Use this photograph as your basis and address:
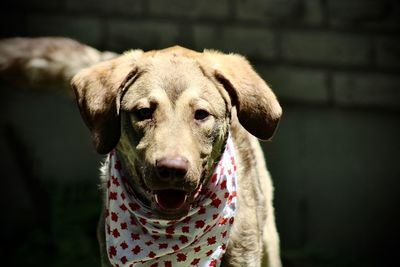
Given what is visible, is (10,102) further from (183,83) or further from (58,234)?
(183,83)

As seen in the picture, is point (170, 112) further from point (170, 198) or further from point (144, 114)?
point (170, 198)

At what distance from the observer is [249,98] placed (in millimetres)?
5016

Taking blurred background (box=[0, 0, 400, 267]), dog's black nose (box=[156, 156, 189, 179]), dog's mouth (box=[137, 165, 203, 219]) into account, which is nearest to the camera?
dog's black nose (box=[156, 156, 189, 179])

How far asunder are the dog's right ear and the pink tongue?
486 millimetres

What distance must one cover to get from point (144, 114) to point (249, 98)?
0.63m

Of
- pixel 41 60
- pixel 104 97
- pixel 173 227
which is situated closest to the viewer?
pixel 104 97

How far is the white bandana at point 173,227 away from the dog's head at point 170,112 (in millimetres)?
104

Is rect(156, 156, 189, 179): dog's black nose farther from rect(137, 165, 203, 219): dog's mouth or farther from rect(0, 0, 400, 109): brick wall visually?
rect(0, 0, 400, 109): brick wall

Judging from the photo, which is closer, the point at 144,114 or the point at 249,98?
the point at 144,114

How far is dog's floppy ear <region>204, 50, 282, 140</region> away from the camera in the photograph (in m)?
5.02

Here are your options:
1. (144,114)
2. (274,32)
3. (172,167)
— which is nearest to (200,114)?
(144,114)

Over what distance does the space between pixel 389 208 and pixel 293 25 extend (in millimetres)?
1906

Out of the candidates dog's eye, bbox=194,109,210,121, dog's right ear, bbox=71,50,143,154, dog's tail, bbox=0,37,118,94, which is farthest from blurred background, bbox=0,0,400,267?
dog's eye, bbox=194,109,210,121

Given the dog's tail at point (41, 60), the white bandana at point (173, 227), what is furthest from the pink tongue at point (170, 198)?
the dog's tail at point (41, 60)
